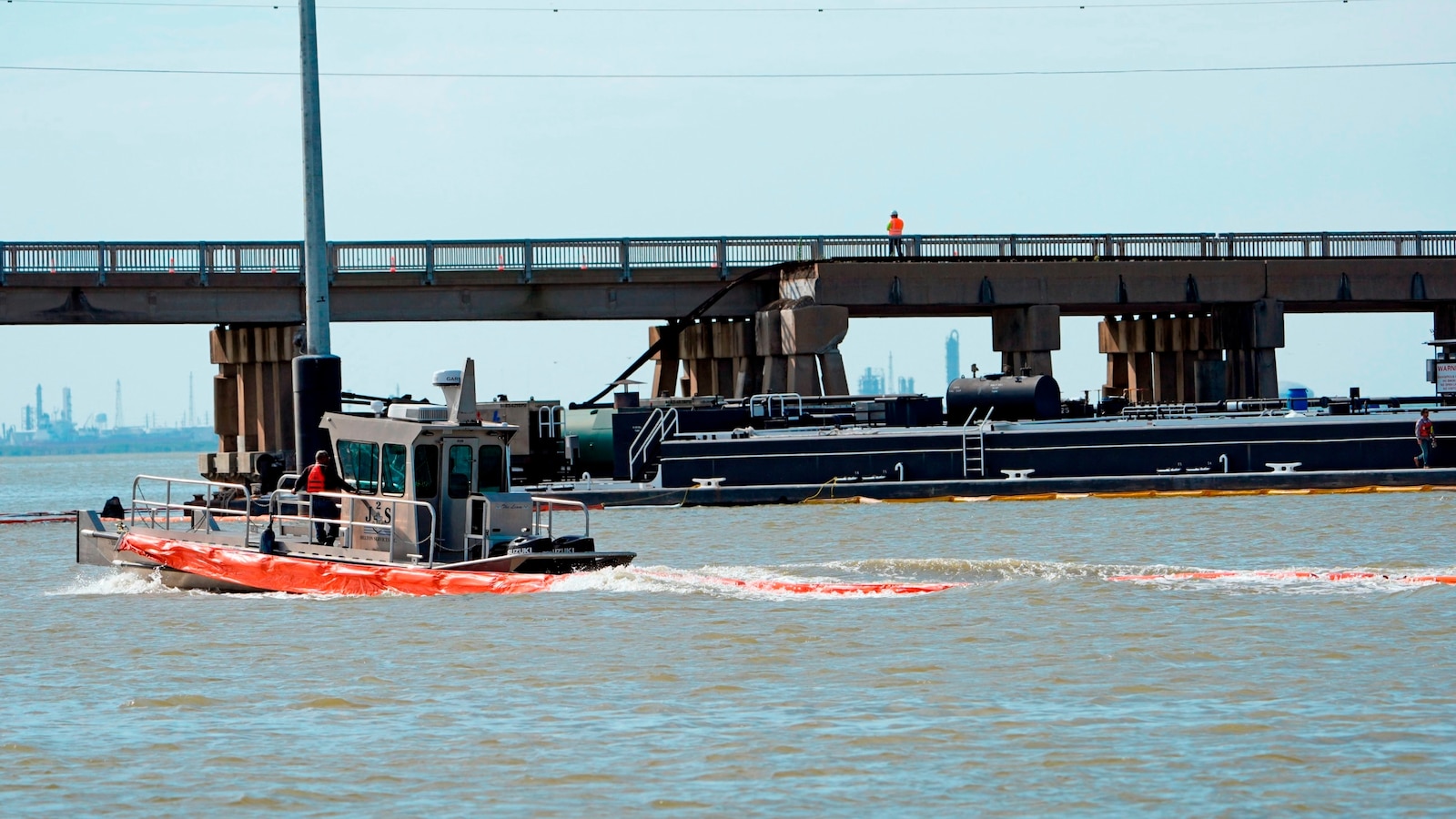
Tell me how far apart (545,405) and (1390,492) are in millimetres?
21062

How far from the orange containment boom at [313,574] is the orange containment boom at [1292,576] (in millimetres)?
7332

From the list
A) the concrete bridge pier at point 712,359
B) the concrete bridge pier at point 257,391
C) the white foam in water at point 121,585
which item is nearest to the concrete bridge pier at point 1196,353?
the concrete bridge pier at point 712,359

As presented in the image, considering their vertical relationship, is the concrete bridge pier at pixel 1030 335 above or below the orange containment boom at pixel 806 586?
above

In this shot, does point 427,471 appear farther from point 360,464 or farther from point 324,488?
point 324,488

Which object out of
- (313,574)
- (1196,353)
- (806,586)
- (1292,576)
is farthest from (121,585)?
(1196,353)

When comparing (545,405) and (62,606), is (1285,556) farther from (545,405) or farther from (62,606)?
(545,405)

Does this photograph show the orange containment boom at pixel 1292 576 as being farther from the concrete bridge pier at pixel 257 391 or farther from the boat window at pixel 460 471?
Answer: the concrete bridge pier at pixel 257 391

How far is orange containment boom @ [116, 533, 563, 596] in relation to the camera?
76.7ft

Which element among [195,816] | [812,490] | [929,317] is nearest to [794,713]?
[195,816]

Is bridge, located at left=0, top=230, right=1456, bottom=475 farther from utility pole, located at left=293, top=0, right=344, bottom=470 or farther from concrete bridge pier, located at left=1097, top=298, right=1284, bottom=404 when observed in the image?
utility pole, located at left=293, top=0, right=344, bottom=470

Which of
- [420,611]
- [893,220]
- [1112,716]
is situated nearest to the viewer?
[1112,716]

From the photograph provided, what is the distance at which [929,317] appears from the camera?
67438 mm

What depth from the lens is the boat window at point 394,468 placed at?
2383 centimetres

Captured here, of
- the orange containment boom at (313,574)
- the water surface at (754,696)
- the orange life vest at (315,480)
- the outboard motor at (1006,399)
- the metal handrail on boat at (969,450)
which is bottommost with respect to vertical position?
the water surface at (754,696)
